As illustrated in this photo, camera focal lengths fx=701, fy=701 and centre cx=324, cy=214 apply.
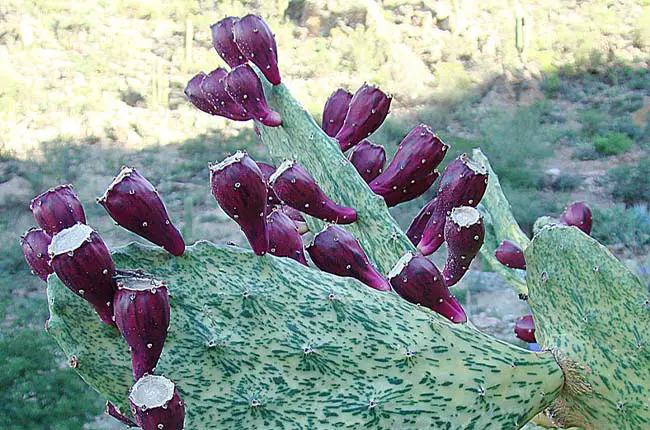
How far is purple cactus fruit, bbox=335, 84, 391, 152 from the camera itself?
3.67 feet

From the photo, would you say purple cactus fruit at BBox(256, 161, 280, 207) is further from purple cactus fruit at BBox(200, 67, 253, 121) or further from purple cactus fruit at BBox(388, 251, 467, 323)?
purple cactus fruit at BBox(388, 251, 467, 323)

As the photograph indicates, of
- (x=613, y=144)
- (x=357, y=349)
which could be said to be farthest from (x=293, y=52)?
(x=357, y=349)

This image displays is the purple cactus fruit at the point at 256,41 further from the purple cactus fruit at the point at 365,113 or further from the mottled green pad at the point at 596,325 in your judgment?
the mottled green pad at the point at 596,325

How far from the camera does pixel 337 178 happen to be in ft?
3.50

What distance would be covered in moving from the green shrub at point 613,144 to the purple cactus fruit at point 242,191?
988 cm

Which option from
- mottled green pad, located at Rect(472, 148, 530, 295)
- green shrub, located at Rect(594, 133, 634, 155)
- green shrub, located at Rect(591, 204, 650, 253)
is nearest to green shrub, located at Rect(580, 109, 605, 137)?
green shrub, located at Rect(594, 133, 634, 155)

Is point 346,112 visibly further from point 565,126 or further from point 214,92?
point 565,126

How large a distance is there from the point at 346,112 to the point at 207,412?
69 cm

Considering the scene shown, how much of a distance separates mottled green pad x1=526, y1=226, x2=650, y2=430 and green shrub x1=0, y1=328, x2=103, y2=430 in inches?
158

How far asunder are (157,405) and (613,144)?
10189mm

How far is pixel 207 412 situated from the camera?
2.27 feet

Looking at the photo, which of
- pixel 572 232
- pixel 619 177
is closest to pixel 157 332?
pixel 572 232

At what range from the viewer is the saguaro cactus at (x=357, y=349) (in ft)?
2.29

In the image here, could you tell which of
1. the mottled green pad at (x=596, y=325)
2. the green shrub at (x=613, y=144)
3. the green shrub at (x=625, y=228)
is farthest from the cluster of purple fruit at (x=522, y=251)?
the green shrub at (x=613, y=144)
